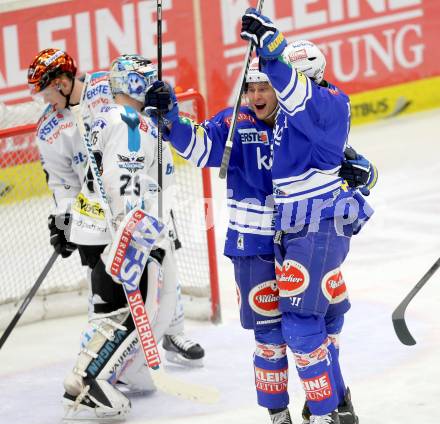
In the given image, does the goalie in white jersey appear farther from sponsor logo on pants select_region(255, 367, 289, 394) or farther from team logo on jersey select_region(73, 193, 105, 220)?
sponsor logo on pants select_region(255, 367, 289, 394)

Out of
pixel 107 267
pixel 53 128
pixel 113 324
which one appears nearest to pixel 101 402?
pixel 113 324

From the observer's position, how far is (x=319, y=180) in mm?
3801

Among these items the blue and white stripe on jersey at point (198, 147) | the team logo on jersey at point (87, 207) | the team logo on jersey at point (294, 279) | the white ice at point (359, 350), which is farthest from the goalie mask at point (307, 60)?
the white ice at point (359, 350)

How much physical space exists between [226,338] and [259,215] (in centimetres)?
152

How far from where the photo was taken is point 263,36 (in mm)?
3535

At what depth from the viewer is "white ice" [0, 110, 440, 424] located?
4.39 metres

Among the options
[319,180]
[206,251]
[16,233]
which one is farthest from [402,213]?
[319,180]

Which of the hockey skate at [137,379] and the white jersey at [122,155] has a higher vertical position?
the white jersey at [122,155]

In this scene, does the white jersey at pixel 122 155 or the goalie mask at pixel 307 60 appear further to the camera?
the white jersey at pixel 122 155

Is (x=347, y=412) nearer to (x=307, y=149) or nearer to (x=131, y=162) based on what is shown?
(x=307, y=149)

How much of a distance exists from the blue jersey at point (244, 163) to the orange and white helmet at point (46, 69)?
1.00 m

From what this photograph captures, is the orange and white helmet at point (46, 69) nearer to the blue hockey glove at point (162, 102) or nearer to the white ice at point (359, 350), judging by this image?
the blue hockey glove at point (162, 102)

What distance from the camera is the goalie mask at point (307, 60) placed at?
12.5 feet

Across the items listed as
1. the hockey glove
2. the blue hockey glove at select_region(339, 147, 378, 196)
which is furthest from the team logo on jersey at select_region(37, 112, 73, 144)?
the blue hockey glove at select_region(339, 147, 378, 196)
